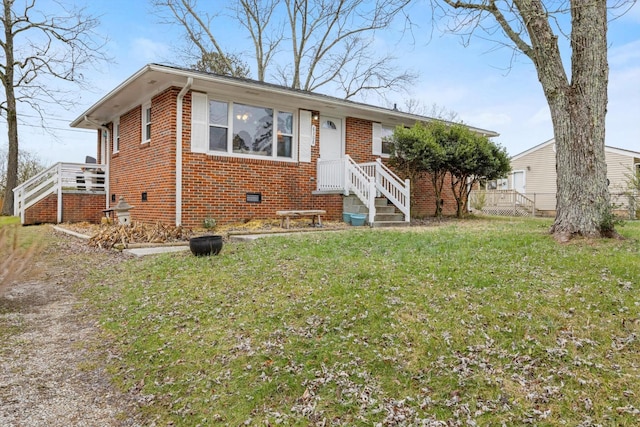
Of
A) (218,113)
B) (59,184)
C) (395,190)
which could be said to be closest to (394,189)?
(395,190)

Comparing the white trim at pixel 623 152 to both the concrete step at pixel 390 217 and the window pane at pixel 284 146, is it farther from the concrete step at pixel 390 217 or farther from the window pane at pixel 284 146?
the window pane at pixel 284 146

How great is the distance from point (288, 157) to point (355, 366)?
8.56 meters

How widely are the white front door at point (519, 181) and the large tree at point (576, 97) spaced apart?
19.0 m

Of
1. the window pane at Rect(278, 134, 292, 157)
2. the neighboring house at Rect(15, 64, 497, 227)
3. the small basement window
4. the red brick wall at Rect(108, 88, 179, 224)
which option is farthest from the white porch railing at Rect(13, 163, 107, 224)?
the window pane at Rect(278, 134, 292, 157)

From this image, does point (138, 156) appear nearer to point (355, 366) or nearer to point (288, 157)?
point (288, 157)

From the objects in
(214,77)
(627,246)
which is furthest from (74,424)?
(214,77)

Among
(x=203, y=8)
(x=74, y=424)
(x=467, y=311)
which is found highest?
(x=203, y=8)

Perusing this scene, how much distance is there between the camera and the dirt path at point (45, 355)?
1.76m

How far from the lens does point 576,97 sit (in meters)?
5.81

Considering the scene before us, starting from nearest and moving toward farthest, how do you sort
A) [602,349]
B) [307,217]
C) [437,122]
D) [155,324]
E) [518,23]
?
1. [602,349]
2. [155,324]
3. [518,23]
4. [307,217]
5. [437,122]

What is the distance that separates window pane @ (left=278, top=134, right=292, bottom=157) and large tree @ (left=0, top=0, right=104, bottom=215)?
10.1 metres

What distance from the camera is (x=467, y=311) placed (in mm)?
3305

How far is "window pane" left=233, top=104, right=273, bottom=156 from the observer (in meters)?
10.0

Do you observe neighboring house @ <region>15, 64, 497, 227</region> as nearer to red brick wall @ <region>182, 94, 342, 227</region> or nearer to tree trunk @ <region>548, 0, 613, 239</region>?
red brick wall @ <region>182, 94, 342, 227</region>
